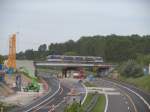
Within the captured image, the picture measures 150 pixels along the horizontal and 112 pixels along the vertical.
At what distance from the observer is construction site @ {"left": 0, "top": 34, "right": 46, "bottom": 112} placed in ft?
273

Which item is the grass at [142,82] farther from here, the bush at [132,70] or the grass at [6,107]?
the grass at [6,107]

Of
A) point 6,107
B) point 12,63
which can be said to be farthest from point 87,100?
point 12,63

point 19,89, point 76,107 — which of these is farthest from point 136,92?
point 76,107

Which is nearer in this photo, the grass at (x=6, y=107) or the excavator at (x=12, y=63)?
the grass at (x=6, y=107)

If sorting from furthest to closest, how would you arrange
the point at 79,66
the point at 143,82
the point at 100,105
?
the point at 79,66, the point at 143,82, the point at 100,105

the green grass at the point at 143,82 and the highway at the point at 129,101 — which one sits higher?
the green grass at the point at 143,82

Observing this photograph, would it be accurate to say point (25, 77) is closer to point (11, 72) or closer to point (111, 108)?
point (11, 72)

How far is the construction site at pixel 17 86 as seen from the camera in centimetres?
8319

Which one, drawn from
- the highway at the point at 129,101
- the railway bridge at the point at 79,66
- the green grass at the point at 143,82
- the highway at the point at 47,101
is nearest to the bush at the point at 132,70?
the green grass at the point at 143,82

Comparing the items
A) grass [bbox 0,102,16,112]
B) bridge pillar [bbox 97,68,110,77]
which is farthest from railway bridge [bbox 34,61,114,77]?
grass [bbox 0,102,16,112]

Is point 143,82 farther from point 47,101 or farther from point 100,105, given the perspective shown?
point 100,105

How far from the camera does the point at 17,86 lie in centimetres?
10944

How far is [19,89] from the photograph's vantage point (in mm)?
107188

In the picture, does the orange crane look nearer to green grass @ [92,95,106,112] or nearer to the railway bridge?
the railway bridge
